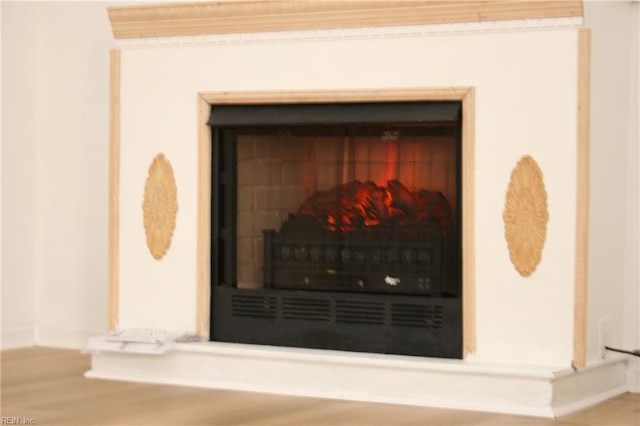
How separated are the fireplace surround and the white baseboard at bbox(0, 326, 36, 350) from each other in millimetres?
884

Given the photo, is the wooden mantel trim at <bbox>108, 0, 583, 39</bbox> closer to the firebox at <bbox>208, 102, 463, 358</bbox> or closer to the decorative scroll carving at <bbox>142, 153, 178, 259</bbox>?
the firebox at <bbox>208, 102, 463, 358</bbox>

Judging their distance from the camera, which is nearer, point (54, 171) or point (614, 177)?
point (614, 177)

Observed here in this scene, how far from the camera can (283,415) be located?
11.1ft

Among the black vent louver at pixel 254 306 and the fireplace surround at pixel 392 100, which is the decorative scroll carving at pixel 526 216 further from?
the black vent louver at pixel 254 306

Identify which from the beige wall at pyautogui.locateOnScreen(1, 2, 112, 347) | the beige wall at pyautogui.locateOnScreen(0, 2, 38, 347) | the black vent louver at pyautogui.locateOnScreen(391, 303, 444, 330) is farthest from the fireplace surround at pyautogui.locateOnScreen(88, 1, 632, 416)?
the beige wall at pyautogui.locateOnScreen(0, 2, 38, 347)

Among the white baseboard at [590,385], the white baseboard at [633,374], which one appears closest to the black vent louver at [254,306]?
the white baseboard at [590,385]

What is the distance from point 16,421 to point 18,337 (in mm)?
1711

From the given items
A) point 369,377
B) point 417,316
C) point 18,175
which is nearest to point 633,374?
point 417,316

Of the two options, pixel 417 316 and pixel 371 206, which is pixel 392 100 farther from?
pixel 417 316

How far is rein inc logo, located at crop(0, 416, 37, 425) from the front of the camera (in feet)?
10.5

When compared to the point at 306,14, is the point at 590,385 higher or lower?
lower

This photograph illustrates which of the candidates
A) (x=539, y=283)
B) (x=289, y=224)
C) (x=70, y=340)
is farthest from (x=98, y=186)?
(x=539, y=283)

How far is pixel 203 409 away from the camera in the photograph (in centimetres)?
Answer: 346

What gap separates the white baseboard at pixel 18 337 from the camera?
4.81m
